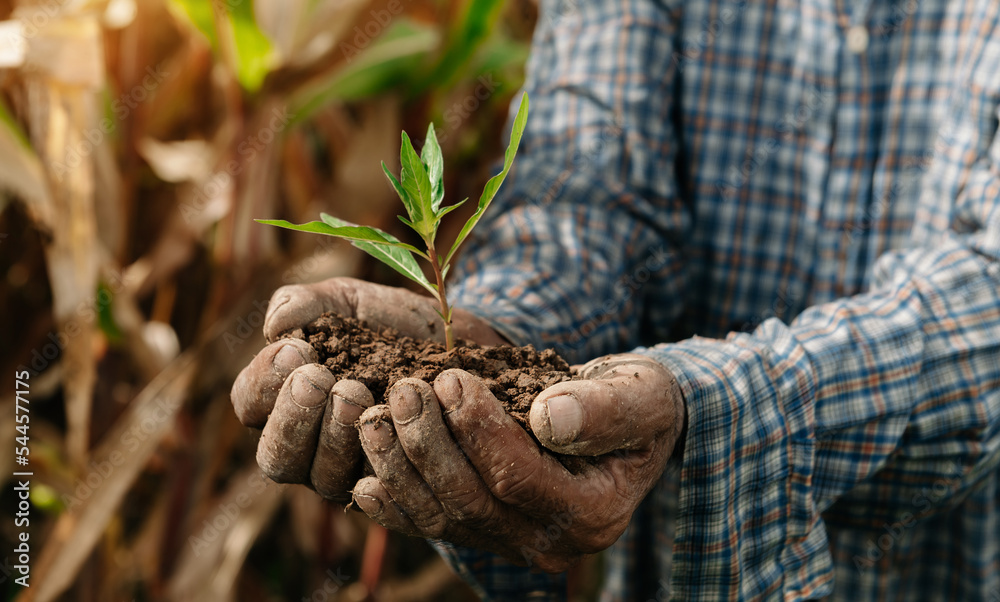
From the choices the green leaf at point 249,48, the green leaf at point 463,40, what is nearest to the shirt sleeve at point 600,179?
the green leaf at point 463,40

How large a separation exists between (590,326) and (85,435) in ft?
3.07

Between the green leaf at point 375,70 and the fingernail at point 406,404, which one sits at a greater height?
the green leaf at point 375,70

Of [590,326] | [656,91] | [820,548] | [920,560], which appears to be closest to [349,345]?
[590,326]

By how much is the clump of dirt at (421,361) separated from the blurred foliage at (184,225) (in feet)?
1.91

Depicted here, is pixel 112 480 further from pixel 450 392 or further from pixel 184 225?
pixel 450 392

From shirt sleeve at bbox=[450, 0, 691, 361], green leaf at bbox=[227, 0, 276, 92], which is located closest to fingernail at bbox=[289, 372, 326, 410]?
shirt sleeve at bbox=[450, 0, 691, 361]

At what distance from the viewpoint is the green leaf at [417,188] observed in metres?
0.72

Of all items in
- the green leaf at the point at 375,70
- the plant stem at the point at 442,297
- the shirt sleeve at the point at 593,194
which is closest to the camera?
the plant stem at the point at 442,297

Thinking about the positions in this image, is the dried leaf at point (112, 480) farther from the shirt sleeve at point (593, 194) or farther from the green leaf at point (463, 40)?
the green leaf at point (463, 40)

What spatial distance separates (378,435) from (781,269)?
84 cm

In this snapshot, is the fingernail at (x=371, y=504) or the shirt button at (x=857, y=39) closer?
the fingernail at (x=371, y=504)

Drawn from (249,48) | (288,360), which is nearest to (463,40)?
(249,48)

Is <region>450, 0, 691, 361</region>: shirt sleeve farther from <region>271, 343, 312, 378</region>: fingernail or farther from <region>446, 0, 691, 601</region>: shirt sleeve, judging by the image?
<region>271, 343, 312, 378</region>: fingernail

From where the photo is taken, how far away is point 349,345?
801mm
